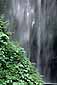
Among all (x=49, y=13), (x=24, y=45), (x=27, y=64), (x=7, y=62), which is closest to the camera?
(x=7, y=62)

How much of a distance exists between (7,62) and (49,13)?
150 inches

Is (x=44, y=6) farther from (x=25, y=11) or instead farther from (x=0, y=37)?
(x=0, y=37)

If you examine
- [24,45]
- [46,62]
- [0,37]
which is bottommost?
[46,62]

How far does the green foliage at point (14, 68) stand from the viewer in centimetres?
381

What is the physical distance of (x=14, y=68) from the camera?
4.02 meters

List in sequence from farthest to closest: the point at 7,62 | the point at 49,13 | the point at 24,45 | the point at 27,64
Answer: the point at 49,13, the point at 24,45, the point at 27,64, the point at 7,62

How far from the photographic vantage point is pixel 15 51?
4.27m

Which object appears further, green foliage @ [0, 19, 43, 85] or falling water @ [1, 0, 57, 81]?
falling water @ [1, 0, 57, 81]

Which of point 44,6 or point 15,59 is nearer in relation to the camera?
point 15,59

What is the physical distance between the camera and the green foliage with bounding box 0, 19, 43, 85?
150 inches

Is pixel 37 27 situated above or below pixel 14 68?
above

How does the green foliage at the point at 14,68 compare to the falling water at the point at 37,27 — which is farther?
the falling water at the point at 37,27

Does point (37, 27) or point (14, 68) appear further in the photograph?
point (37, 27)

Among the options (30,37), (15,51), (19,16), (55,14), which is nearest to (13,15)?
(19,16)
